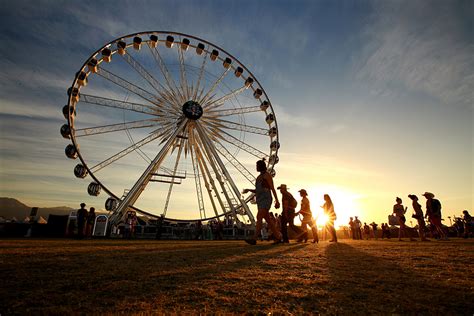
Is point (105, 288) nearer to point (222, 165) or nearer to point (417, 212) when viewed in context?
point (417, 212)

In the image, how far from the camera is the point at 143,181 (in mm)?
16281

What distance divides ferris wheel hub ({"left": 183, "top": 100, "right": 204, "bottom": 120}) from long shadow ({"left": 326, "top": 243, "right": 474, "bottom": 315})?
16921 mm

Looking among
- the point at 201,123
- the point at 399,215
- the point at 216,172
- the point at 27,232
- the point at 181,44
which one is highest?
the point at 181,44

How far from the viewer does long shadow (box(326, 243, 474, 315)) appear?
4.66ft

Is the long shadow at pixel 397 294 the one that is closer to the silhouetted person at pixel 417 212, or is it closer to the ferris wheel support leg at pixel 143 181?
the silhouetted person at pixel 417 212

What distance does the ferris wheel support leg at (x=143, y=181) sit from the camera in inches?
613

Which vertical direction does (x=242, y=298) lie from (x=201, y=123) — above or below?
below

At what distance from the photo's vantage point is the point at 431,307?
1.43 m

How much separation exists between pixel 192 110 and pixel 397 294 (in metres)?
17.9

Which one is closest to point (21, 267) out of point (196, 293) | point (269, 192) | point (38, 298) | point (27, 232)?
point (38, 298)

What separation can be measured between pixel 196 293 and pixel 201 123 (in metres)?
18.0

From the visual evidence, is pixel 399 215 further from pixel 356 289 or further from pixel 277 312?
pixel 277 312

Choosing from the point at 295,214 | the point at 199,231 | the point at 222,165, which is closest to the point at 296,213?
the point at 295,214

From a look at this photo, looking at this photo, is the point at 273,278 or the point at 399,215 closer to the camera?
the point at 273,278
